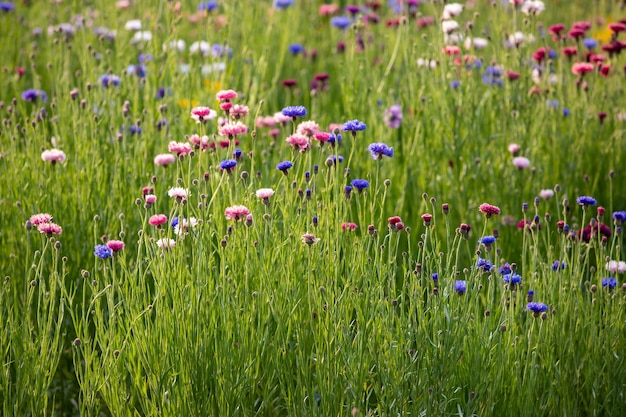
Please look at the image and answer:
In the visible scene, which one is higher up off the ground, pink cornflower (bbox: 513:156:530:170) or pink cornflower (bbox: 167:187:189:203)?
pink cornflower (bbox: 167:187:189:203)

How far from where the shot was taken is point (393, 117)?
14.6ft

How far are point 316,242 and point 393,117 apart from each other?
1.90 meters

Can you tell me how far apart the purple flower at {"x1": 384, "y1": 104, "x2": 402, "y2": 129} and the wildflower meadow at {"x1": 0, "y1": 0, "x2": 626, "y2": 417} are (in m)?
0.01

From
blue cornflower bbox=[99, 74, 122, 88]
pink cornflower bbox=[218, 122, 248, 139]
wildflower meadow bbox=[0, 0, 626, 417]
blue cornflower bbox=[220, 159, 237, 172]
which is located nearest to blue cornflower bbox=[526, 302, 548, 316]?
wildflower meadow bbox=[0, 0, 626, 417]

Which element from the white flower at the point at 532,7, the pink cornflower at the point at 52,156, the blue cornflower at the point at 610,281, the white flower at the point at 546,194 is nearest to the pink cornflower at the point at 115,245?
the pink cornflower at the point at 52,156

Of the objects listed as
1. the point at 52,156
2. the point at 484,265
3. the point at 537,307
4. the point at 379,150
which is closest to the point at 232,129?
the point at 379,150

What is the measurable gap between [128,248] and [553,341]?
180 centimetres

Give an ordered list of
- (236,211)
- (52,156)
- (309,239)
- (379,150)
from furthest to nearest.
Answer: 1. (52,156)
2. (379,150)
3. (236,211)
4. (309,239)

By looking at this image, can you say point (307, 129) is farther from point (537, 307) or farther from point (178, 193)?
point (537, 307)

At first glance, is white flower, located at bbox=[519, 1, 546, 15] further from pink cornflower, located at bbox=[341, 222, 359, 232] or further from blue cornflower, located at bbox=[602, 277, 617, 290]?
pink cornflower, located at bbox=[341, 222, 359, 232]

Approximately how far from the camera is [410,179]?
4176 mm

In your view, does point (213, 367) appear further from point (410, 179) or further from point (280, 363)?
point (410, 179)

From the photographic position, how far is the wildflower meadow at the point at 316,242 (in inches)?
102

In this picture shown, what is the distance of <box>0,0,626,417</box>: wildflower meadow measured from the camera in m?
2.60
